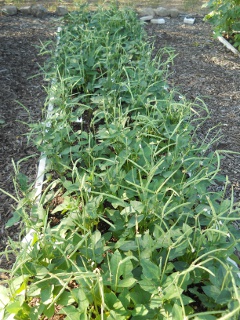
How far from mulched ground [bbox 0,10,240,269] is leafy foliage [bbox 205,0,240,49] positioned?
21cm

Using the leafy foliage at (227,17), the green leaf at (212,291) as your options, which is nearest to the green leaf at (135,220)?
the green leaf at (212,291)

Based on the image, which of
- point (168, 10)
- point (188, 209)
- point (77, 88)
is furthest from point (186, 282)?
point (168, 10)

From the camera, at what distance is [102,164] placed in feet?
6.48

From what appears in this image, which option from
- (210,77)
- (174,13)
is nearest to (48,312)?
(210,77)

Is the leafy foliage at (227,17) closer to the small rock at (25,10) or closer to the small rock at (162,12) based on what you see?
the small rock at (162,12)

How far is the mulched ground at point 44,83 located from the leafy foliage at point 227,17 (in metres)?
0.21

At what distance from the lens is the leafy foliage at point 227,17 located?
4355 mm

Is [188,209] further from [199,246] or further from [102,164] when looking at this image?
[102,164]

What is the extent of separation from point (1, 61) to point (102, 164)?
2415 mm

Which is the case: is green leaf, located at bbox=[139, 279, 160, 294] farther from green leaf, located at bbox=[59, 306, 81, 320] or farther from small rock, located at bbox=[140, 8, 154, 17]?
small rock, located at bbox=[140, 8, 154, 17]

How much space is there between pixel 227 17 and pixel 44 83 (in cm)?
231

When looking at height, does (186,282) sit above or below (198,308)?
above

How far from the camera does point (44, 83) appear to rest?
363 centimetres

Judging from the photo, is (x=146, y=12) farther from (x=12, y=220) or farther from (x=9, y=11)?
(x=12, y=220)
